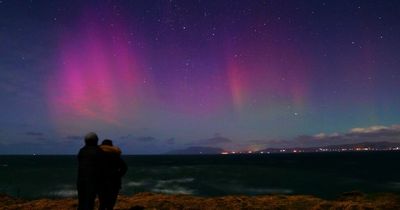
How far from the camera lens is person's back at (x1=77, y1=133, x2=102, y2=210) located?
9227 mm

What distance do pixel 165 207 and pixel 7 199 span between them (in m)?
10.1

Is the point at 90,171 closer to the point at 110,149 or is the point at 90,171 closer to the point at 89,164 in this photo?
the point at 89,164

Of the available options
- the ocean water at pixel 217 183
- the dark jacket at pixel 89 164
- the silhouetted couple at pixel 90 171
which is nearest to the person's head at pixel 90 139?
the silhouetted couple at pixel 90 171

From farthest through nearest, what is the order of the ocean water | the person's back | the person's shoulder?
the ocean water, the person's shoulder, the person's back

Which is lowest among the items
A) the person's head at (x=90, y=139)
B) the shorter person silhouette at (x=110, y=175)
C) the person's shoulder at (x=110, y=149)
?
the shorter person silhouette at (x=110, y=175)

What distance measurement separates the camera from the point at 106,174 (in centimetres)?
1089

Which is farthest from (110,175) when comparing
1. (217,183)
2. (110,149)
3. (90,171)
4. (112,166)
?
(217,183)

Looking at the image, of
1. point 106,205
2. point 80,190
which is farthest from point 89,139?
point 106,205

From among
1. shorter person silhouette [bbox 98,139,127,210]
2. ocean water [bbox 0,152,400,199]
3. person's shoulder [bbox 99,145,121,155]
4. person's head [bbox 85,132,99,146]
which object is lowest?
ocean water [bbox 0,152,400,199]

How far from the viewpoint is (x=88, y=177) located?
30.3ft

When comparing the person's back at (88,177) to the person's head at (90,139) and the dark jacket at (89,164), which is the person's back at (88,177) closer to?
the dark jacket at (89,164)

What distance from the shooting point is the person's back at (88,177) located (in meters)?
9.23

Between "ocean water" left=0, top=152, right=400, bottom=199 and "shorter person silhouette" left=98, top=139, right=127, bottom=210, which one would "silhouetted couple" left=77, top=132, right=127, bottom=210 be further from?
"ocean water" left=0, top=152, right=400, bottom=199

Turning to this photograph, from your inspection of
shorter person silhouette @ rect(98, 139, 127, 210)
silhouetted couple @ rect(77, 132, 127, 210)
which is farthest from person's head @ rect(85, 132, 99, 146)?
shorter person silhouette @ rect(98, 139, 127, 210)
